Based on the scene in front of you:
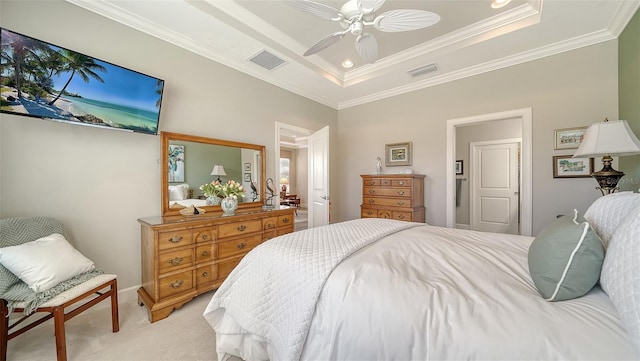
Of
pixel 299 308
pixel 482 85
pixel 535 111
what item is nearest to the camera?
pixel 299 308

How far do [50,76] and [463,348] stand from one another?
2.97 metres

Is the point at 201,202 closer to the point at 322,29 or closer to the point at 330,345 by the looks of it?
the point at 330,345

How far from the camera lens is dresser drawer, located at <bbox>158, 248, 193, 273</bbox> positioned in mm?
1986

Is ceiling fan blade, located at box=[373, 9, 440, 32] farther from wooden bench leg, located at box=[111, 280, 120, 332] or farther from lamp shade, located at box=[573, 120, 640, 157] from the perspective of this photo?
wooden bench leg, located at box=[111, 280, 120, 332]

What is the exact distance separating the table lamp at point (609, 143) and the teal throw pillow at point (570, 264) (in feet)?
5.50

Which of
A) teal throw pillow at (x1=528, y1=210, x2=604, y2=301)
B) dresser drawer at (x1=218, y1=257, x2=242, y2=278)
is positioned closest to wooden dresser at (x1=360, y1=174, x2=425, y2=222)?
dresser drawer at (x1=218, y1=257, x2=242, y2=278)

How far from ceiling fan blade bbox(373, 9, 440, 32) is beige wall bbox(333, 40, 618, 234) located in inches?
84.1

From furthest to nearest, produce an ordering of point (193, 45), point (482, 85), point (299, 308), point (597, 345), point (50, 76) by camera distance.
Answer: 1. point (482, 85)
2. point (193, 45)
3. point (50, 76)
4. point (299, 308)
5. point (597, 345)

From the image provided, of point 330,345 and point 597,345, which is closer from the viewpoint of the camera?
point 597,345

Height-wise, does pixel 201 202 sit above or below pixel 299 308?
above

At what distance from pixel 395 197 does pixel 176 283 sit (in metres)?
2.97

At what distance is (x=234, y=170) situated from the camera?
3.04 meters

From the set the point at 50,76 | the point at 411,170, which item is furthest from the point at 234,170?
the point at 411,170

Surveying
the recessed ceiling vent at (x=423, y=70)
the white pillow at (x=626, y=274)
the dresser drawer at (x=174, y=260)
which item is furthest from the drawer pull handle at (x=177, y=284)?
the recessed ceiling vent at (x=423, y=70)
